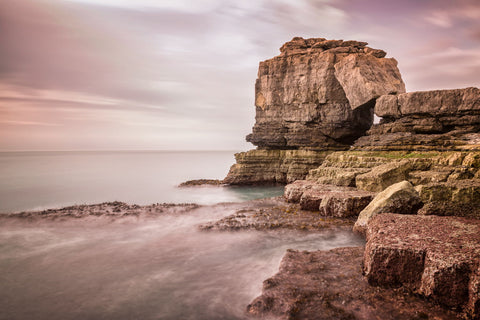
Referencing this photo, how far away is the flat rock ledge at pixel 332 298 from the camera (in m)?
4.87

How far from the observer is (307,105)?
3192 centimetres

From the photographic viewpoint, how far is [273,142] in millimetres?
33188

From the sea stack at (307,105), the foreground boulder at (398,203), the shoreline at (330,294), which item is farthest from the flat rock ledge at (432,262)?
the sea stack at (307,105)

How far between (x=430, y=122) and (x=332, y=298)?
20.9m

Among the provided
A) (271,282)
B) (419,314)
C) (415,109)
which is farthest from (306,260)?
(415,109)

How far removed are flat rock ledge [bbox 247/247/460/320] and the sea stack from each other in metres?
23.7

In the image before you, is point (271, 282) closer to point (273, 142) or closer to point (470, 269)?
point (470, 269)

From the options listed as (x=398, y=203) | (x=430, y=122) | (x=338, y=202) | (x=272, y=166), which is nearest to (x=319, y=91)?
(x=272, y=166)

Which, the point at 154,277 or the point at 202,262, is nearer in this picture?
the point at 154,277

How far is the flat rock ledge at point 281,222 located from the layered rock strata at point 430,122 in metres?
11.3

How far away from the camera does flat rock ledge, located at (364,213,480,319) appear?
14.8 feet

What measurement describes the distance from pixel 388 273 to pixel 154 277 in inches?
244

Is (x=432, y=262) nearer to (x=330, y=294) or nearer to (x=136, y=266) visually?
(x=330, y=294)

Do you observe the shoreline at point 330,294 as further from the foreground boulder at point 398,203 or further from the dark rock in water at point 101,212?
the dark rock in water at point 101,212
